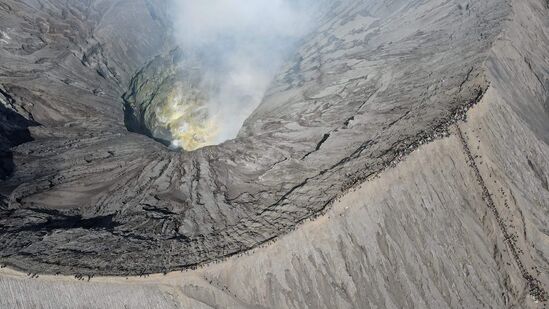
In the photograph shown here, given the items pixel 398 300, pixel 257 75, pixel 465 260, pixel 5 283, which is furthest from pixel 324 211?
pixel 257 75

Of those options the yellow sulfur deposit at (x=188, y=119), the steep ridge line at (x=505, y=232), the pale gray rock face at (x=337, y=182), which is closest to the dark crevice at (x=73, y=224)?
the pale gray rock face at (x=337, y=182)

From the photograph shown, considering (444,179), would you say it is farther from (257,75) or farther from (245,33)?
(245,33)

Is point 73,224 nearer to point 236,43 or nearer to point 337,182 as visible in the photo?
point 337,182

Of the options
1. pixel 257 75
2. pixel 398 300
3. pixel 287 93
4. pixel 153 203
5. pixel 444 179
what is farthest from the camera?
pixel 257 75

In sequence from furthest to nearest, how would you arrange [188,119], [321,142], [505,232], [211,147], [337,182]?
[188,119], [211,147], [321,142], [337,182], [505,232]

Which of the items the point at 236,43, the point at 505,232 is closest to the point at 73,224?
the point at 505,232

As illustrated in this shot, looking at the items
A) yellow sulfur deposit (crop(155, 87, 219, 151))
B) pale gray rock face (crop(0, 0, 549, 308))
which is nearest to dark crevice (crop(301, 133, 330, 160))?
pale gray rock face (crop(0, 0, 549, 308))

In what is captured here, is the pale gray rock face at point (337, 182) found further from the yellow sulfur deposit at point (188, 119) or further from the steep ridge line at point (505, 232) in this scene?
the yellow sulfur deposit at point (188, 119)
